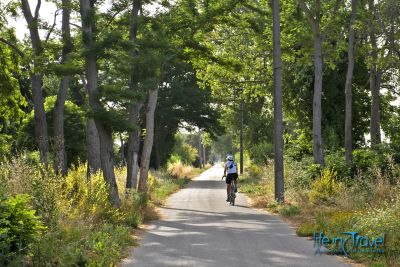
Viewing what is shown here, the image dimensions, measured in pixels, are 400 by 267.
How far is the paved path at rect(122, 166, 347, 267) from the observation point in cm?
991

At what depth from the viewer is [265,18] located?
87.3 ft

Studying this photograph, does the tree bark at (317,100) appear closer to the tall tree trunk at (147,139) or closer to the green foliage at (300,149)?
the tall tree trunk at (147,139)

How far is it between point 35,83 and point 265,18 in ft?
37.2

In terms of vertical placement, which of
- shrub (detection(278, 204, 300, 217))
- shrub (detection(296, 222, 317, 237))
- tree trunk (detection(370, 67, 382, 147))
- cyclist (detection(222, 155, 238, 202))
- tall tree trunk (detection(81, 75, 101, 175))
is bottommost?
shrub (detection(296, 222, 317, 237))

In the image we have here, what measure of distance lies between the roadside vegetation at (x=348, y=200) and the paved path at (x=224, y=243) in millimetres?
693

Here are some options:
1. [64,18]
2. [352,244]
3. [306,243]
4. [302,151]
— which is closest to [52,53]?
[64,18]

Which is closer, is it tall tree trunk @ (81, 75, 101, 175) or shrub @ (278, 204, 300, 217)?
shrub @ (278, 204, 300, 217)

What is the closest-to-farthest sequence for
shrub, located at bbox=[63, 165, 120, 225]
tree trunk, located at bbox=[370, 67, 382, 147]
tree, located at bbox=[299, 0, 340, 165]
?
shrub, located at bbox=[63, 165, 120, 225], tree, located at bbox=[299, 0, 340, 165], tree trunk, located at bbox=[370, 67, 382, 147]

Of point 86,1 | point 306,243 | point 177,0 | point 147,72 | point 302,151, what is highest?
point 177,0

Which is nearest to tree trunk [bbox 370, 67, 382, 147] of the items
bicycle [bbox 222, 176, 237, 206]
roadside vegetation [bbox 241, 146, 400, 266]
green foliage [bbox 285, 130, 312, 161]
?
roadside vegetation [bbox 241, 146, 400, 266]

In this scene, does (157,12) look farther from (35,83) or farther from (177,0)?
(35,83)

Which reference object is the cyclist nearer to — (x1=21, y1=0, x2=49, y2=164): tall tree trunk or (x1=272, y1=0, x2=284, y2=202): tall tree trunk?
(x1=272, y1=0, x2=284, y2=202): tall tree trunk

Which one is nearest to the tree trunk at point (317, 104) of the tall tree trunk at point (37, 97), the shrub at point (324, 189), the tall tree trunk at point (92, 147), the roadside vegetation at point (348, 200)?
the roadside vegetation at point (348, 200)

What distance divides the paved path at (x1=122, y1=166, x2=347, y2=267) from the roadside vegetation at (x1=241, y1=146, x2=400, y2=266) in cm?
69
